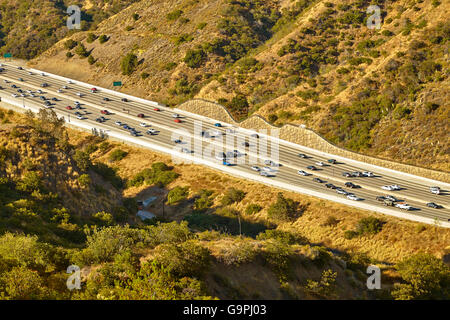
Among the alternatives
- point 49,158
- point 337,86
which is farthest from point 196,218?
point 337,86

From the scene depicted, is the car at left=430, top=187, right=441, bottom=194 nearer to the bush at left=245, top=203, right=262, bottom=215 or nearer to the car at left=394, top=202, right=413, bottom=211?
the car at left=394, top=202, right=413, bottom=211

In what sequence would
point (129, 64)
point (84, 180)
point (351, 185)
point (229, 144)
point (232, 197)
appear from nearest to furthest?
point (84, 180), point (351, 185), point (232, 197), point (229, 144), point (129, 64)

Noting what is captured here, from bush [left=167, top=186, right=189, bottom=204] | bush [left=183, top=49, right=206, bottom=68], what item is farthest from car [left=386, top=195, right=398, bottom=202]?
bush [left=183, top=49, right=206, bottom=68]

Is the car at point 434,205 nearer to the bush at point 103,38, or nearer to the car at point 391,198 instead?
the car at point 391,198

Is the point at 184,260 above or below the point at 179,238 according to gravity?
above

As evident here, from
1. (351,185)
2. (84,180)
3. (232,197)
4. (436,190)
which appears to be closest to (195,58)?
(232,197)

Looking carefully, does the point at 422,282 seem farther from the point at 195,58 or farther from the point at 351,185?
the point at 195,58

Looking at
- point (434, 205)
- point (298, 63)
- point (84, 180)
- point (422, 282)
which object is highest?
point (298, 63)
